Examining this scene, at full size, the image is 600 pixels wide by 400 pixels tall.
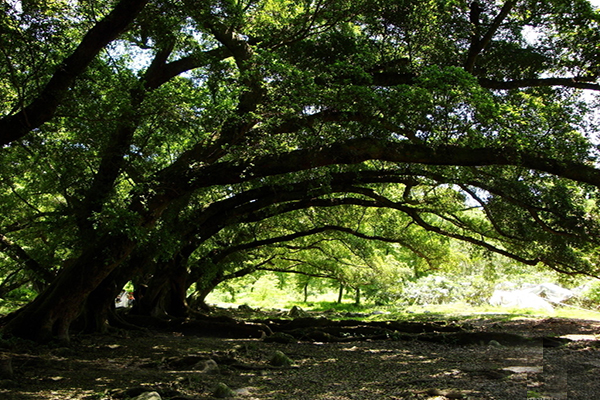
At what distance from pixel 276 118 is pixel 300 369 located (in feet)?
13.4

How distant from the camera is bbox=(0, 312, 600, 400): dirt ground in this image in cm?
A: 539

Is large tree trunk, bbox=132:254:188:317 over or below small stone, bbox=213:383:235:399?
over

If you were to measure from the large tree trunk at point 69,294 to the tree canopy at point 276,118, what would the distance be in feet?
0.10

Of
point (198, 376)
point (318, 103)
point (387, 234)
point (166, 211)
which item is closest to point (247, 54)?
point (318, 103)

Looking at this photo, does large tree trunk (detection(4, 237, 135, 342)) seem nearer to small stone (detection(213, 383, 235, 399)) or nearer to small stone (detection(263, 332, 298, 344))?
small stone (detection(213, 383, 235, 399))

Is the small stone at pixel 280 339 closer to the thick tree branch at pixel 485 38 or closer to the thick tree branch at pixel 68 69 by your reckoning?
the thick tree branch at pixel 485 38

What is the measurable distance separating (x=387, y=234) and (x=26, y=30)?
11.6 m

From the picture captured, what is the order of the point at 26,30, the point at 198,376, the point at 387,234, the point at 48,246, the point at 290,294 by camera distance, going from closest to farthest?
the point at 26,30 < the point at 198,376 < the point at 48,246 < the point at 387,234 < the point at 290,294

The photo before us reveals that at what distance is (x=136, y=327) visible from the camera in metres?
11.3

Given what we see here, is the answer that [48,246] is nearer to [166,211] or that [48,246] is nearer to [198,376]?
[166,211]

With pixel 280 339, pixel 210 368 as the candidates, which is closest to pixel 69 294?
pixel 210 368

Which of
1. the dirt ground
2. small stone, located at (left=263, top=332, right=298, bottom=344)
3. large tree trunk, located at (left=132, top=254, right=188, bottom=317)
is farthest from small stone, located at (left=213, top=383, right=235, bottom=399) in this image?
large tree trunk, located at (left=132, top=254, right=188, bottom=317)

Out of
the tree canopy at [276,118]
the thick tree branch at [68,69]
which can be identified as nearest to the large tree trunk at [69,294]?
the tree canopy at [276,118]

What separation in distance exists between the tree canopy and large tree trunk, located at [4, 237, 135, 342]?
30mm
